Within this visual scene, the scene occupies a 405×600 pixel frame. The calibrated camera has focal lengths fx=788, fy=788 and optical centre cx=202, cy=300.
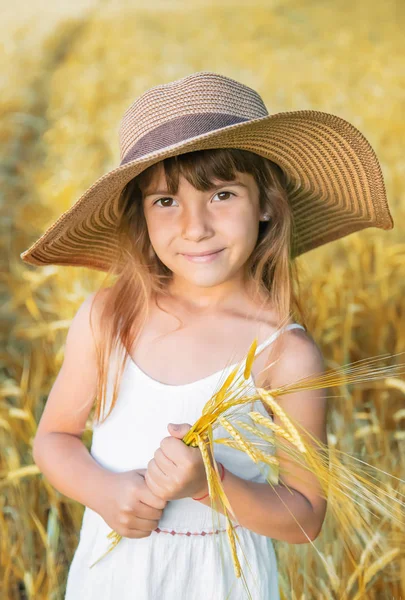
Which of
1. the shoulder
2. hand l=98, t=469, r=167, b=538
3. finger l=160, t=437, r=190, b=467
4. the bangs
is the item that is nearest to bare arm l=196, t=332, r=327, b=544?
the shoulder

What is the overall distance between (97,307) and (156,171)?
0.97ft

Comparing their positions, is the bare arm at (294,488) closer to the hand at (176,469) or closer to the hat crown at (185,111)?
the hand at (176,469)

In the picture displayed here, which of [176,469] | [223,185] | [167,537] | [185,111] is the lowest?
[167,537]

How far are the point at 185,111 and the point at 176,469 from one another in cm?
62

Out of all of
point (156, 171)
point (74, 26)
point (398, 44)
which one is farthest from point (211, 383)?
point (74, 26)

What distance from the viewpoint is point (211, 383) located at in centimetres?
146

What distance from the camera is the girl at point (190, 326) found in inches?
54.7

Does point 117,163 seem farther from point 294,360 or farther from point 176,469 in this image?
point 176,469

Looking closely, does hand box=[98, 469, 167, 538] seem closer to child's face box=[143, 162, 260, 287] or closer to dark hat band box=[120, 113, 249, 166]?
child's face box=[143, 162, 260, 287]

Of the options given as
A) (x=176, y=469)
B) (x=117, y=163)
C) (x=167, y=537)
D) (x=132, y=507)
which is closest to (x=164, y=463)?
(x=176, y=469)

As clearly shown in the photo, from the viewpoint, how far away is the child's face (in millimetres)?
1420

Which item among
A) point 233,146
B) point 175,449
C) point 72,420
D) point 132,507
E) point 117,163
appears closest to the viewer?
point 175,449

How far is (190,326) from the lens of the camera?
154 cm

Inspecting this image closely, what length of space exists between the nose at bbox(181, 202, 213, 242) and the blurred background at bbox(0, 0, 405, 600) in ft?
2.20
